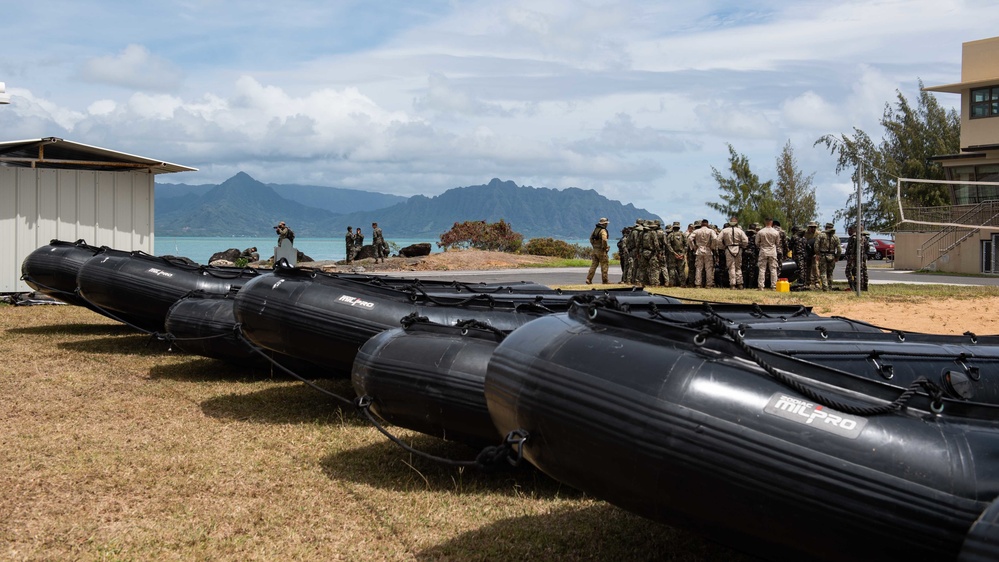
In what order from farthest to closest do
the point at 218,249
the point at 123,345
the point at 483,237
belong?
the point at 218,249
the point at 483,237
the point at 123,345

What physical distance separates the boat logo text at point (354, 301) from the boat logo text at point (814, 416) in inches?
183

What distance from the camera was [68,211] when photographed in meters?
15.9

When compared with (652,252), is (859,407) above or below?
below

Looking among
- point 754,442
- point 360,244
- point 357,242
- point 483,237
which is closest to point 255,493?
point 754,442

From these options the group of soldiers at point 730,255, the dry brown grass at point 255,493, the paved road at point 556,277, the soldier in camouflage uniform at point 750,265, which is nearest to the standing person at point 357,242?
the paved road at point 556,277

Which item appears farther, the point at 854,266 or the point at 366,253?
the point at 366,253

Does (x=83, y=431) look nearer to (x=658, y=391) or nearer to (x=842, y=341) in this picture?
(x=658, y=391)

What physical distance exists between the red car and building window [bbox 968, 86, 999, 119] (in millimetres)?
→ 10011

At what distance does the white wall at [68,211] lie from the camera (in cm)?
1540

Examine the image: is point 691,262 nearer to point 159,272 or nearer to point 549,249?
point 159,272

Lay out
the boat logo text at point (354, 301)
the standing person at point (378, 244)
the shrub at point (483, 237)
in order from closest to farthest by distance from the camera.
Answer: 1. the boat logo text at point (354, 301)
2. the standing person at point (378, 244)
3. the shrub at point (483, 237)

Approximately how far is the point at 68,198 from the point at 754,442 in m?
14.9

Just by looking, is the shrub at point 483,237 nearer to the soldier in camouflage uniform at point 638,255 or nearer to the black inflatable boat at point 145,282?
the soldier in camouflage uniform at point 638,255

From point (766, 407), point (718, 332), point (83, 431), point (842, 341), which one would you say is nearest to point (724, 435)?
point (766, 407)
